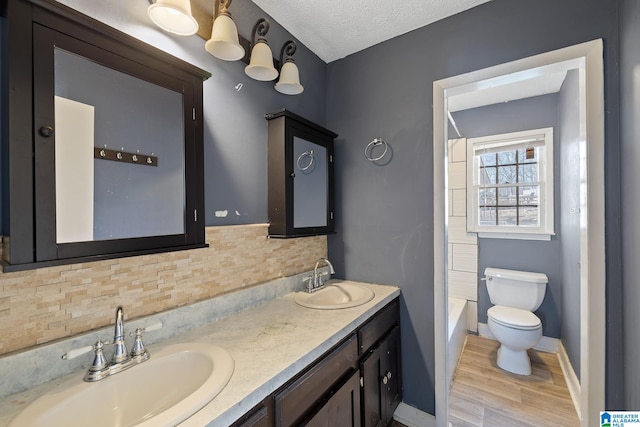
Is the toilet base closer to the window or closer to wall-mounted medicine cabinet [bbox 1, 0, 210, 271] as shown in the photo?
the window

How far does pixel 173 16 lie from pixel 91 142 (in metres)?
0.62

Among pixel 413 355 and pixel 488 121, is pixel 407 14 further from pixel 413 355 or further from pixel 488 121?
pixel 413 355

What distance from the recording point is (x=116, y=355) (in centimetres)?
87

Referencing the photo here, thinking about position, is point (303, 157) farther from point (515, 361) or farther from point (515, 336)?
point (515, 361)

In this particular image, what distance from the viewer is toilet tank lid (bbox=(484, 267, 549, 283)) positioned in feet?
8.14

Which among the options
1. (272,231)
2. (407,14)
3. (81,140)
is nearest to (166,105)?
(81,140)

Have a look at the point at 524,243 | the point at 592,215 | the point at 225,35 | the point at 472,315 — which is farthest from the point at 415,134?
the point at 472,315

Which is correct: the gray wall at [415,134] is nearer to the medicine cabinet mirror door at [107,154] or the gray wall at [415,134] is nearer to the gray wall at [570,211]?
the gray wall at [570,211]

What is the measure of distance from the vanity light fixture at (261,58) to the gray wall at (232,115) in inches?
3.1

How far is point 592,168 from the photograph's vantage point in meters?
1.29

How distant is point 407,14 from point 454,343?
2.42m

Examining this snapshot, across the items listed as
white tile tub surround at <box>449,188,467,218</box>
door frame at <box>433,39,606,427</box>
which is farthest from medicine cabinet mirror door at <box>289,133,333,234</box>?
white tile tub surround at <box>449,188,467,218</box>

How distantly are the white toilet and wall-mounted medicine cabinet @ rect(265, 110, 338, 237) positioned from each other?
1.71 metres

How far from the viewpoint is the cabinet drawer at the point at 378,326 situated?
4.53ft
